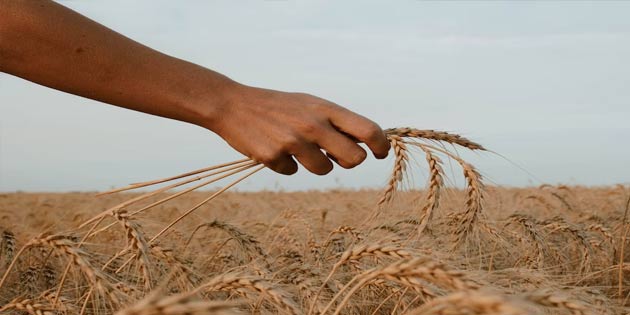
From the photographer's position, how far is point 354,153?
172 cm

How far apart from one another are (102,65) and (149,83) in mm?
121

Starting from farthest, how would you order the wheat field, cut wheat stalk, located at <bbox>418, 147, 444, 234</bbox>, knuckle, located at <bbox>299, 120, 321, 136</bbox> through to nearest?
cut wheat stalk, located at <bbox>418, 147, 444, 234</bbox> < knuckle, located at <bbox>299, 120, 321, 136</bbox> < the wheat field

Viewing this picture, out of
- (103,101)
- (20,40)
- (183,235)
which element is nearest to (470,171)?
(103,101)

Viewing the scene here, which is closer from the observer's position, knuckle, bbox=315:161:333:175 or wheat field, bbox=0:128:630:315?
wheat field, bbox=0:128:630:315

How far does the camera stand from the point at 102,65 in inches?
73.7

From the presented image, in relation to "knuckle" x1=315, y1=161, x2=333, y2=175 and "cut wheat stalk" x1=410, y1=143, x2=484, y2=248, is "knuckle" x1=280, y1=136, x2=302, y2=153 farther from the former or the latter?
"cut wheat stalk" x1=410, y1=143, x2=484, y2=248

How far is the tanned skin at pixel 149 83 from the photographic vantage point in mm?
1748

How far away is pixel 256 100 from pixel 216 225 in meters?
1.63

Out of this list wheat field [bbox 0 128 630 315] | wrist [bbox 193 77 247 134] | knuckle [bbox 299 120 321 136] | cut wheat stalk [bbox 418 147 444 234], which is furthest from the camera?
cut wheat stalk [bbox 418 147 444 234]

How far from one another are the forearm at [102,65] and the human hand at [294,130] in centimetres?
7

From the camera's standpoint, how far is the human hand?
67.1 inches

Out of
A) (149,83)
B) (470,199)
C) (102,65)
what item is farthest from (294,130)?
(470,199)

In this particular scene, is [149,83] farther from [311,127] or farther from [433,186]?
[433,186]

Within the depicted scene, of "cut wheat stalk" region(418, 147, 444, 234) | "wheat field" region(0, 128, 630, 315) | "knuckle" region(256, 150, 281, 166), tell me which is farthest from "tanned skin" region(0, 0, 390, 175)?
"cut wheat stalk" region(418, 147, 444, 234)
